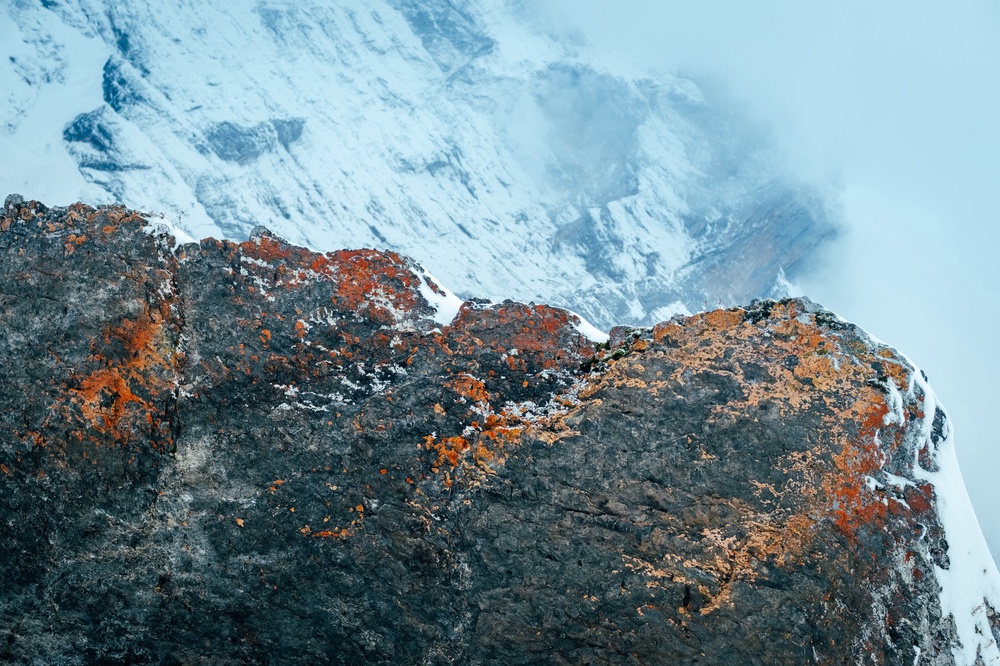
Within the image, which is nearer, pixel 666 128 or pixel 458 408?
pixel 458 408

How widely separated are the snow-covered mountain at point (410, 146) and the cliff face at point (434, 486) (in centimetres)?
10941

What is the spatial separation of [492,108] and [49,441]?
15772 centimetres

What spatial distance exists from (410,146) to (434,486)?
142843mm

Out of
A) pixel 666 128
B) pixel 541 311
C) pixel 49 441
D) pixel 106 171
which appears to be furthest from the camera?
pixel 666 128

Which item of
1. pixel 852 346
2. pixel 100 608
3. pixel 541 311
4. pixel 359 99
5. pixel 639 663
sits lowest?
pixel 100 608

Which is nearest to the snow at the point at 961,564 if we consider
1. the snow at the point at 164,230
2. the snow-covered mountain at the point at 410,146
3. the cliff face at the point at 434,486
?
the cliff face at the point at 434,486

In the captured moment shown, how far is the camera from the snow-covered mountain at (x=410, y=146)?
4993 inches

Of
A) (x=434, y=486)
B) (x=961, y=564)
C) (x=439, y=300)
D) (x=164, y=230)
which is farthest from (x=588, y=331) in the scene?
(x=164, y=230)

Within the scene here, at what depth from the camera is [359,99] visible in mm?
150750

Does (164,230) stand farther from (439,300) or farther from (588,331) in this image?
(588,331)

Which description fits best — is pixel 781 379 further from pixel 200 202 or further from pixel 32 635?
pixel 200 202

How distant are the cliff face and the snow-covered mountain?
109414 mm

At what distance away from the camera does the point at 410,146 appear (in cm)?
14638

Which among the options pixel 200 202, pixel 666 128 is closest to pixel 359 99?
pixel 200 202
